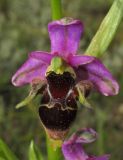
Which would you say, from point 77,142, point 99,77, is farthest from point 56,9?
point 77,142

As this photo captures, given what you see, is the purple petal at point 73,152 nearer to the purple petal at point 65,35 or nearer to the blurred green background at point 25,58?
the purple petal at point 65,35

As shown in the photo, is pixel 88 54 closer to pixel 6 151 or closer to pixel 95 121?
pixel 6 151

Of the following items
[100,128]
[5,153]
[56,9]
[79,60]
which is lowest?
[100,128]

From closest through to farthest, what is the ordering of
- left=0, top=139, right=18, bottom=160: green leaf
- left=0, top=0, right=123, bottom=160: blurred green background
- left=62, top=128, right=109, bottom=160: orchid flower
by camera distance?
left=62, top=128, right=109, bottom=160: orchid flower
left=0, top=139, right=18, bottom=160: green leaf
left=0, top=0, right=123, bottom=160: blurred green background

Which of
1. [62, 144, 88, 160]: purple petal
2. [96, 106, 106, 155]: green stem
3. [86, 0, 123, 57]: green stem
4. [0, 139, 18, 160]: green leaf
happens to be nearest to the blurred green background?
[96, 106, 106, 155]: green stem

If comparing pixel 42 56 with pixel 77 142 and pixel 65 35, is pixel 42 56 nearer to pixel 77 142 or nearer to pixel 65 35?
pixel 65 35

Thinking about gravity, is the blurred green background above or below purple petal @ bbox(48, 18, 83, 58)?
below

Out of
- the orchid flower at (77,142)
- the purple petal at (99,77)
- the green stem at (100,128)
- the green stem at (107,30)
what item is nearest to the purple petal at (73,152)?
the orchid flower at (77,142)

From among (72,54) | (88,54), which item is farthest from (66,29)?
(88,54)

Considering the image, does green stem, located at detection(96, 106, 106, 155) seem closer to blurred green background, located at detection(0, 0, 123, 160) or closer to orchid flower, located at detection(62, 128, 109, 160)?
blurred green background, located at detection(0, 0, 123, 160)
